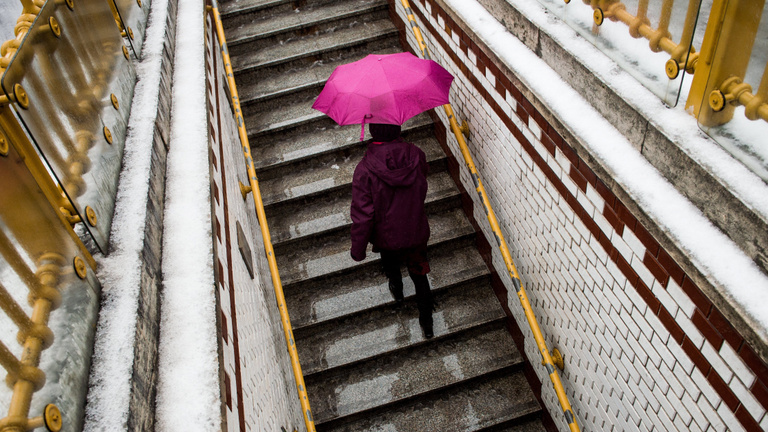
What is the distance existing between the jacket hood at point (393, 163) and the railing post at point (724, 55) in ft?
5.95

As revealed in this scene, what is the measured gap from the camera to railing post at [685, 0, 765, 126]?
5.59ft

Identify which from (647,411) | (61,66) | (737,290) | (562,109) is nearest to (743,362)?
(737,290)

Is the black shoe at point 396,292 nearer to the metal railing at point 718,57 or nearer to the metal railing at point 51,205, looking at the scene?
the metal railing at point 51,205

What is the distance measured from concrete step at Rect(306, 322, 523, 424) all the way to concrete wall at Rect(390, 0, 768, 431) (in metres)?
0.31

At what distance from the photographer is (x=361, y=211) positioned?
3617mm

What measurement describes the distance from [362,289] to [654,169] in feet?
9.61

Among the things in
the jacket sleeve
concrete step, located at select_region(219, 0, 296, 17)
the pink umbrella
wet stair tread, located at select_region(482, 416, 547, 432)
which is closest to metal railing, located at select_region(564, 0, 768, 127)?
the pink umbrella

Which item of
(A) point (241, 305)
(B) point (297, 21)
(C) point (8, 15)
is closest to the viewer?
(A) point (241, 305)

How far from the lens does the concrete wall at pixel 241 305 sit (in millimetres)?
2506

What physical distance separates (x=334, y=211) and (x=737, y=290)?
3.60 m

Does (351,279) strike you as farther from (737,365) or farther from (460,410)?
(737,365)

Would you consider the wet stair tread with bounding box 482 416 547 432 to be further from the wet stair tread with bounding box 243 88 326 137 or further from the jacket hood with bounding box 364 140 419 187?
the wet stair tread with bounding box 243 88 326 137

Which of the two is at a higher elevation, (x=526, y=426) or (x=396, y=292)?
(x=396, y=292)

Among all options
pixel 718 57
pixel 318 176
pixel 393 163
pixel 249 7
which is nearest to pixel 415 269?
pixel 393 163
